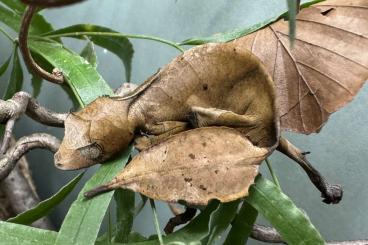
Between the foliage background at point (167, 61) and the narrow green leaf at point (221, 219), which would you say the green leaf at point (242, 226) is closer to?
the narrow green leaf at point (221, 219)

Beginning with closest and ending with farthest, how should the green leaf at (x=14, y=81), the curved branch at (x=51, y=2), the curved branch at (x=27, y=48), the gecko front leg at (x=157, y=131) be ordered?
the curved branch at (x=51, y=2) < the curved branch at (x=27, y=48) < the gecko front leg at (x=157, y=131) < the green leaf at (x=14, y=81)

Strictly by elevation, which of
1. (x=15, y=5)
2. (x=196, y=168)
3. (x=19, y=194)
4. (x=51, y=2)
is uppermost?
(x=51, y=2)

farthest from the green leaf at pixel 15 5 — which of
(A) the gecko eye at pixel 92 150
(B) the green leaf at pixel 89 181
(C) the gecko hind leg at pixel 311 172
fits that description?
(C) the gecko hind leg at pixel 311 172

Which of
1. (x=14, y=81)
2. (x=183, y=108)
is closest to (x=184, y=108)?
(x=183, y=108)

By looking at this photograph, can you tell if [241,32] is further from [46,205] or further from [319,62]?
[46,205]

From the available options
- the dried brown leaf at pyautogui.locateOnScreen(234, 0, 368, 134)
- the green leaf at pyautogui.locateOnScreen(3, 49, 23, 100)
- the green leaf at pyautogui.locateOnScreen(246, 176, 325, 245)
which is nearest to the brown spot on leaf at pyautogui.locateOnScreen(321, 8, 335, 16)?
the dried brown leaf at pyautogui.locateOnScreen(234, 0, 368, 134)

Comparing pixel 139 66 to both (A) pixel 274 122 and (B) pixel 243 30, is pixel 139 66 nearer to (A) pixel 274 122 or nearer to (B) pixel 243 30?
(B) pixel 243 30
